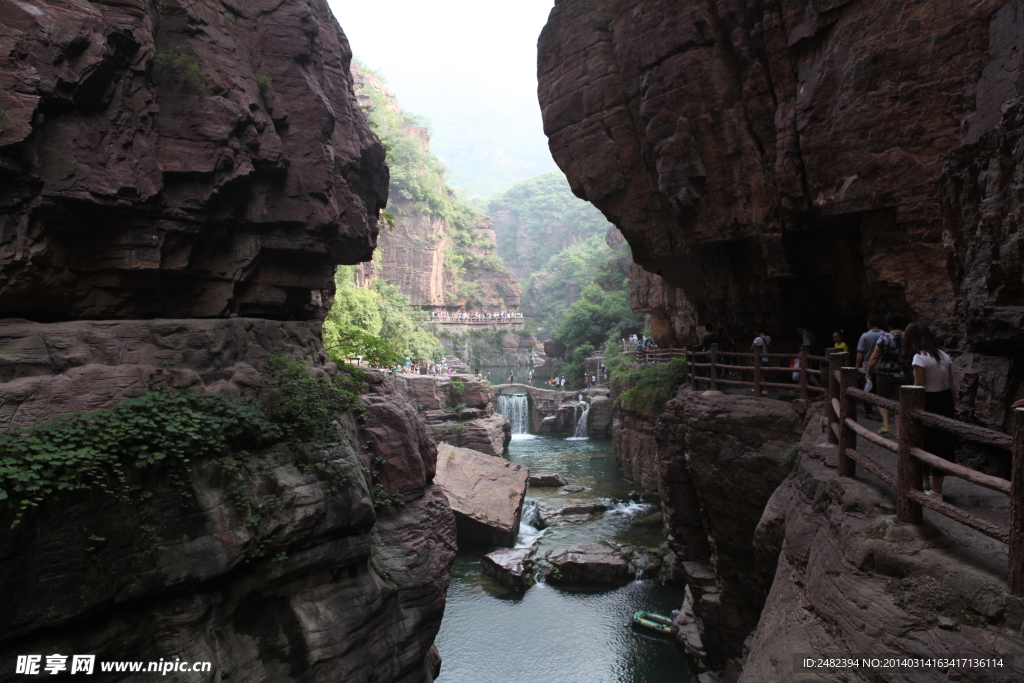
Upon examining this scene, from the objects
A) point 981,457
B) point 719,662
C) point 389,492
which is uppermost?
point 981,457

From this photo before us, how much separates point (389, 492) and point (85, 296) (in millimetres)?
4900

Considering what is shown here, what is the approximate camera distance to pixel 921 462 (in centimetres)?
348

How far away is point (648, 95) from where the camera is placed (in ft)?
35.3

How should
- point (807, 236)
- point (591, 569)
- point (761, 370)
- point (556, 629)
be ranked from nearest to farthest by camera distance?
point (761, 370) → point (807, 236) → point (556, 629) → point (591, 569)

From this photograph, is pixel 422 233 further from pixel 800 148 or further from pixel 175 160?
pixel 175 160

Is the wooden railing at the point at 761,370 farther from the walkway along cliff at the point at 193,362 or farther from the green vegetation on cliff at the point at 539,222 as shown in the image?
the green vegetation on cliff at the point at 539,222

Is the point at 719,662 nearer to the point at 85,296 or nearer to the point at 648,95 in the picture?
the point at 648,95

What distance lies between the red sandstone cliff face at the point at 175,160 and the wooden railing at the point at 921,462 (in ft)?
25.4

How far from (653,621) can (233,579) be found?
896 centimetres

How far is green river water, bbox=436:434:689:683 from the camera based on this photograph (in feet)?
35.7

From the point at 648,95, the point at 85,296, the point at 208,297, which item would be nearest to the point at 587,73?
the point at 648,95

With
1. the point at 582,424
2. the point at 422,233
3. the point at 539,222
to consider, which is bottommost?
the point at 582,424

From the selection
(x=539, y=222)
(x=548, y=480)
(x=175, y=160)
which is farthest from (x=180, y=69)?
(x=539, y=222)

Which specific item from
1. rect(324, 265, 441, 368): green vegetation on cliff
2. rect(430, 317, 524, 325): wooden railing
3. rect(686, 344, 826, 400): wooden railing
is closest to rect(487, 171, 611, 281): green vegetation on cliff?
rect(430, 317, 524, 325): wooden railing
